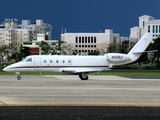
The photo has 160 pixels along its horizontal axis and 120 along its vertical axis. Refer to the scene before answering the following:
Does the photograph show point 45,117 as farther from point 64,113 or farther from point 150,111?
point 150,111

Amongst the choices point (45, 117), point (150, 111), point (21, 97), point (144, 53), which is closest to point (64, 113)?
point (45, 117)

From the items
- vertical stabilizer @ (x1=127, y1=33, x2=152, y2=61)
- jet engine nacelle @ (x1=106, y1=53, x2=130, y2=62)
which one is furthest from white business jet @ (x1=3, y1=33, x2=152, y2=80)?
vertical stabilizer @ (x1=127, y1=33, x2=152, y2=61)

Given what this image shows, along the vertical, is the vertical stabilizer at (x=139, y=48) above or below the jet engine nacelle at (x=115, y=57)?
above

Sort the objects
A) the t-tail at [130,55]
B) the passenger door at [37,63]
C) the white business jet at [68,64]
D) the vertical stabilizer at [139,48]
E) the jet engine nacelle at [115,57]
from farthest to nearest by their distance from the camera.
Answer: the vertical stabilizer at [139,48]
the t-tail at [130,55]
the jet engine nacelle at [115,57]
the passenger door at [37,63]
the white business jet at [68,64]

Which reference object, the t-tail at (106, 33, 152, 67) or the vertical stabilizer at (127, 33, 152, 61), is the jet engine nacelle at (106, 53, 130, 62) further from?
the vertical stabilizer at (127, 33, 152, 61)

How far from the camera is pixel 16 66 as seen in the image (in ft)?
138

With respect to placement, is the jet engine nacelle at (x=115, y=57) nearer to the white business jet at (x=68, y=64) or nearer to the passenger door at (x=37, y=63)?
the white business jet at (x=68, y=64)

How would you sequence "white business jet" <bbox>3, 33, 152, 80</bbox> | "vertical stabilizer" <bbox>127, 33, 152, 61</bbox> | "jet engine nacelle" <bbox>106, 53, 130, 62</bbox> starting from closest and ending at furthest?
"white business jet" <bbox>3, 33, 152, 80</bbox>, "jet engine nacelle" <bbox>106, 53, 130, 62</bbox>, "vertical stabilizer" <bbox>127, 33, 152, 61</bbox>

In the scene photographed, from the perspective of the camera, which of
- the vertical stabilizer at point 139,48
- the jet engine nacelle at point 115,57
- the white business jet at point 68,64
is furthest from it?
the vertical stabilizer at point 139,48

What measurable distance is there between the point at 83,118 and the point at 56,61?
29657mm

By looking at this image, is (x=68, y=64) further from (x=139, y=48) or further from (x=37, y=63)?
(x=139, y=48)

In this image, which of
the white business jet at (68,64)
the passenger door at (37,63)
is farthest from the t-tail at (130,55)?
the passenger door at (37,63)

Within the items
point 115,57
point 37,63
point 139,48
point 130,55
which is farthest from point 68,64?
point 139,48

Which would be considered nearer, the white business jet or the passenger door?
the white business jet
